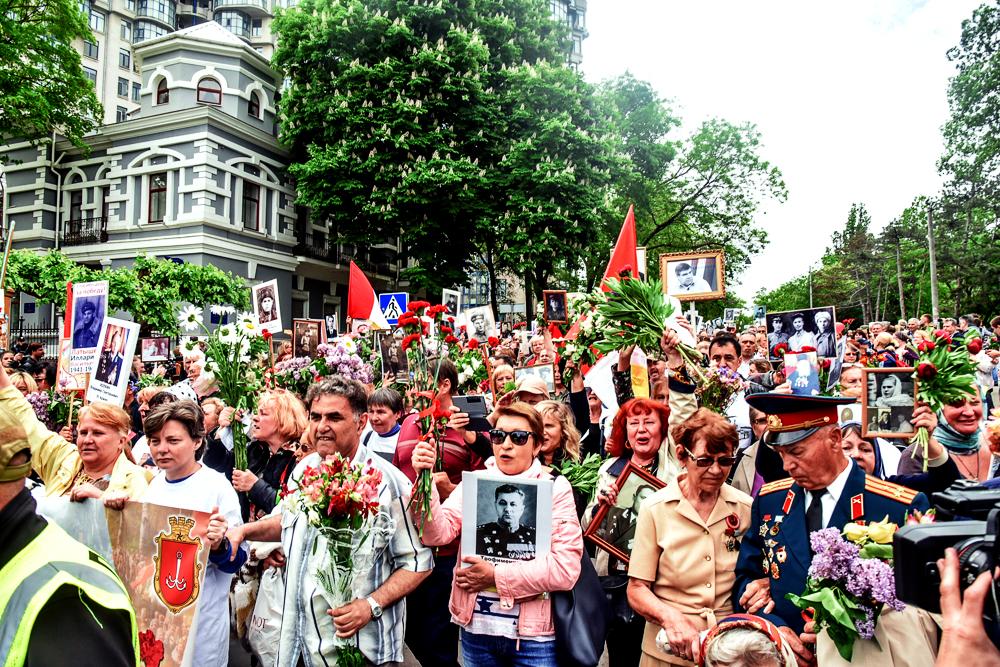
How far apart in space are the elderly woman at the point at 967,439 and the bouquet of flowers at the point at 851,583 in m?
2.65

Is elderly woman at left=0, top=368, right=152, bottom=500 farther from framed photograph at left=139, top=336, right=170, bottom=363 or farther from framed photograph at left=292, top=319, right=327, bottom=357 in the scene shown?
framed photograph at left=139, top=336, right=170, bottom=363

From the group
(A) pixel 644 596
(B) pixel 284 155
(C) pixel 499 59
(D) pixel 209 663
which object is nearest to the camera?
(A) pixel 644 596

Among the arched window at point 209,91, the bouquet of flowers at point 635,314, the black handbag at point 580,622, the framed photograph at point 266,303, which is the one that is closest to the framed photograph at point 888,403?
the bouquet of flowers at point 635,314

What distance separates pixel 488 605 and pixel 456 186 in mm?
22963

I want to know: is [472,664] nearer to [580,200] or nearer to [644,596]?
[644,596]

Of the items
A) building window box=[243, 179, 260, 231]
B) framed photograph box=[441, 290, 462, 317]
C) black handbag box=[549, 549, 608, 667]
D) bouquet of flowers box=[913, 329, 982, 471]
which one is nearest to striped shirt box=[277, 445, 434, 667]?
black handbag box=[549, 549, 608, 667]

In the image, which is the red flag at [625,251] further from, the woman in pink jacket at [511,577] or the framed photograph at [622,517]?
the woman in pink jacket at [511,577]

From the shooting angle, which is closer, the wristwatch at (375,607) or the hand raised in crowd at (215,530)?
the wristwatch at (375,607)

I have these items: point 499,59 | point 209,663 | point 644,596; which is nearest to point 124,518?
point 209,663

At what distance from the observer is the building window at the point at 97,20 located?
54.1 metres

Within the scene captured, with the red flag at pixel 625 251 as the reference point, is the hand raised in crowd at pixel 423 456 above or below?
below

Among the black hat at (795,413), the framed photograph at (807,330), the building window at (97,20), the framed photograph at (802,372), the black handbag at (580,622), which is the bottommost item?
the black handbag at (580,622)

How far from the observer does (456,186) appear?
25.3 meters

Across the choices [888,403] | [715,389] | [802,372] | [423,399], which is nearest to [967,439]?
[888,403]
